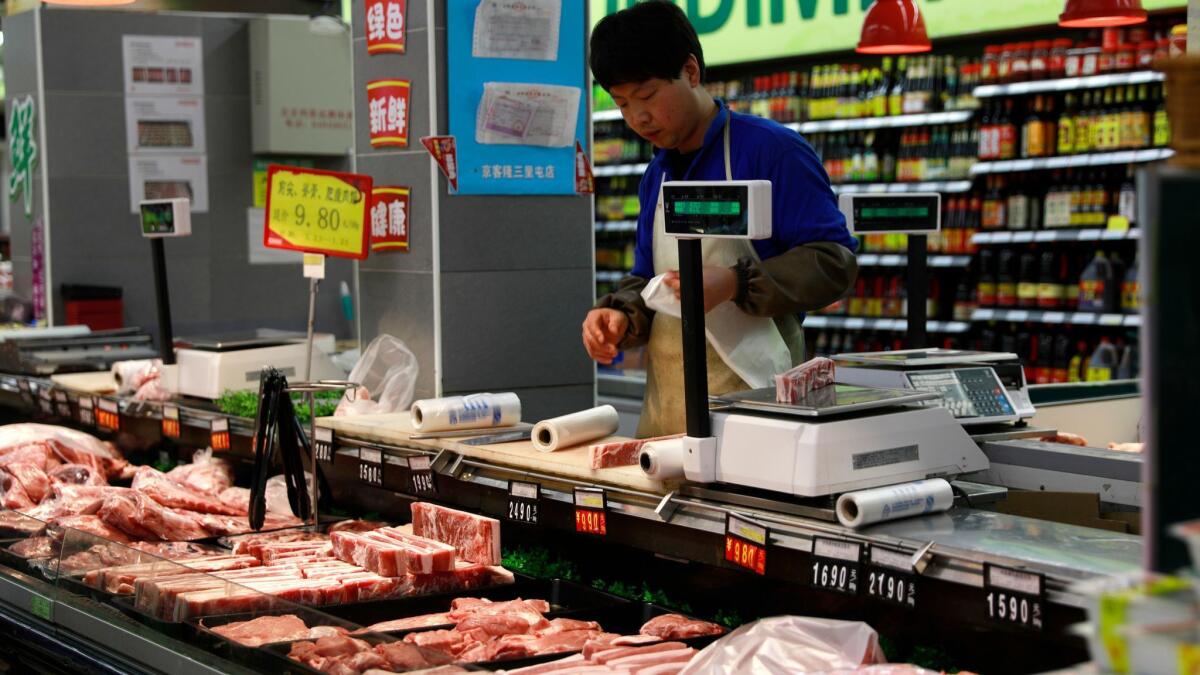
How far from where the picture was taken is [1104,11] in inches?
228

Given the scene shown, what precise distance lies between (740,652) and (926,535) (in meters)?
0.35

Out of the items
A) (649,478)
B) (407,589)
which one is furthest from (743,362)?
(407,589)

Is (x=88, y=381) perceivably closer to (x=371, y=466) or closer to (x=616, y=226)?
(x=371, y=466)

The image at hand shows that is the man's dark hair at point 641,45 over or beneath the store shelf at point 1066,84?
beneath

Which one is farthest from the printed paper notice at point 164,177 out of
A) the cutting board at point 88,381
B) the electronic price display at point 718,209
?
the electronic price display at point 718,209

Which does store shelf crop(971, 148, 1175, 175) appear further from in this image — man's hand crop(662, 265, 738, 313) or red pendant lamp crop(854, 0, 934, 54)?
man's hand crop(662, 265, 738, 313)

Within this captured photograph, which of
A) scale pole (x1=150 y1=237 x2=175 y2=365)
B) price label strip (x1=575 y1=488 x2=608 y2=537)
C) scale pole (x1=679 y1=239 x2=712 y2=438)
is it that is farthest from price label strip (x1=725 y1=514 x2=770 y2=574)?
scale pole (x1=150 y1=237 x2=175 y2=365)

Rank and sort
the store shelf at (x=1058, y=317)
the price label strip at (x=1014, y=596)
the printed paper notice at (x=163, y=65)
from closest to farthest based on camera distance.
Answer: the price label strip at (x=1014, y=596) → the store shelf at (x=1058, y=317) → the printed paper notice at (x=163, y=65)

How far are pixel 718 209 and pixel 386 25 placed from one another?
2.38 meters

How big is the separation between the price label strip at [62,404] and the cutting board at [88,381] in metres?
Result: 0.03

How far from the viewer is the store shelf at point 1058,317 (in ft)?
24.1

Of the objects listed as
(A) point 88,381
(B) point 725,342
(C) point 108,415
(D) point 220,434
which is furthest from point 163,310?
(B) point 725,342

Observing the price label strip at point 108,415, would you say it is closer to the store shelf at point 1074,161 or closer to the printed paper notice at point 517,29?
the printed paper notice at point 517,29

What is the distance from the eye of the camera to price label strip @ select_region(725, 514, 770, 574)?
92.0 inches
